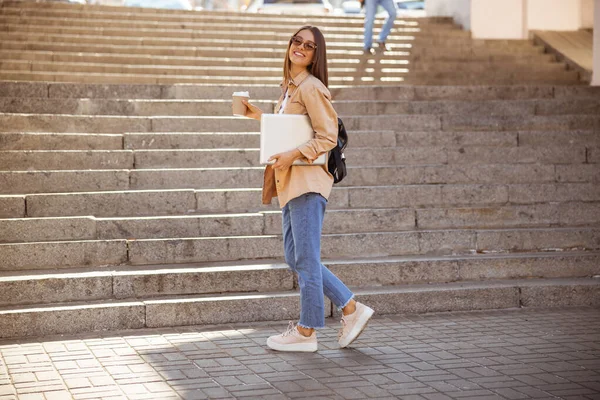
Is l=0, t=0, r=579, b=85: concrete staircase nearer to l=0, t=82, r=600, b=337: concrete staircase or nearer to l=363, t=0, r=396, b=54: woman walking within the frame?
l=363, t=0, r=396, b=54: woman walking

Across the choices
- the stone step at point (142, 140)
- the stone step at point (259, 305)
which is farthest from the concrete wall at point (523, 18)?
the stone step at point (259, 305)

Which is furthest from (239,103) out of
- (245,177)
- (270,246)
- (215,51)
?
(215,51)

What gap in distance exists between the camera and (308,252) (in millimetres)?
6555

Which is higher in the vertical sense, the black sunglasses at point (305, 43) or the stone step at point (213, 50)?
the stone step at point (213, 50)

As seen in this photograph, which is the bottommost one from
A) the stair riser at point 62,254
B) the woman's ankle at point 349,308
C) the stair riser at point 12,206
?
the woman's ankle at point 349,308

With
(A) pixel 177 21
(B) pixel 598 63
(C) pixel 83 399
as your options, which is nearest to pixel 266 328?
(C) pixel 83 399

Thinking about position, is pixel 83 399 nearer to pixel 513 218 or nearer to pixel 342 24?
pixel 513 218

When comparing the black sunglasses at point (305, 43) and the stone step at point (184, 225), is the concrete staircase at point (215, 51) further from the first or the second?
the black sunglasses at point (305, 43)

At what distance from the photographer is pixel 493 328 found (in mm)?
7570

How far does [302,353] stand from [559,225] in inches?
154

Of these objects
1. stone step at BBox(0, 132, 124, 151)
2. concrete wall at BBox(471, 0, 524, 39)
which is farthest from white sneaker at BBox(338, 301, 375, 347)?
concrete wall at BBox(471, 0, 524, 39)

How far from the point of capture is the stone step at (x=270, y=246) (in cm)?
817

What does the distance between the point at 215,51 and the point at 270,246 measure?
20.2 ft

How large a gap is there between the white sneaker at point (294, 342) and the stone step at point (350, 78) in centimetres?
573
